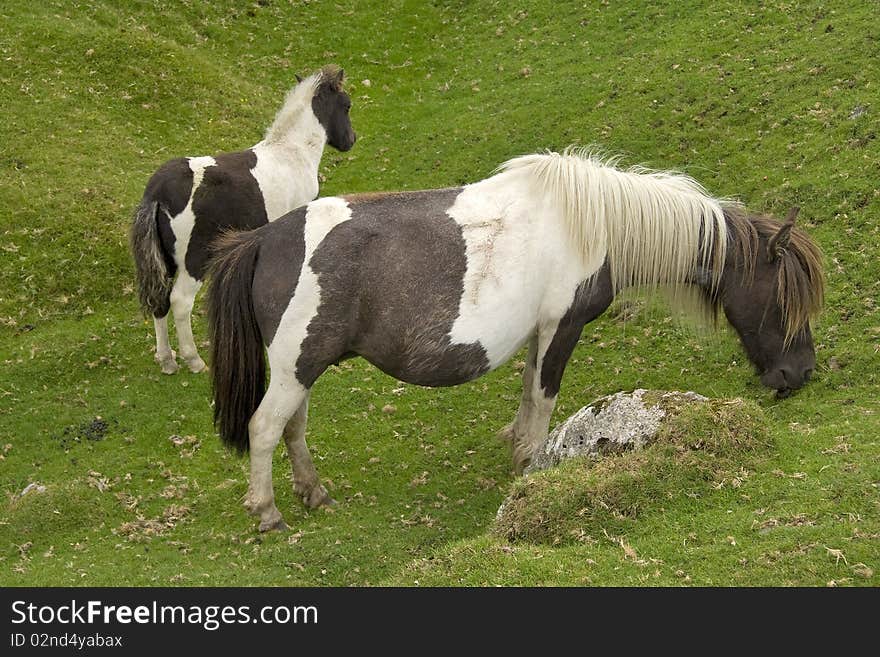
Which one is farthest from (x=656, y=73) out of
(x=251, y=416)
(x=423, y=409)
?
(x=251, y=416)

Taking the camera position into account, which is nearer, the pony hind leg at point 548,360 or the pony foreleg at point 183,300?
the pony hind leg at point 548,360

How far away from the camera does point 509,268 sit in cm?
924

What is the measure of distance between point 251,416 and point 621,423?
369 cm

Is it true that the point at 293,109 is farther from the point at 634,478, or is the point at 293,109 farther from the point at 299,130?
the point at 634,478

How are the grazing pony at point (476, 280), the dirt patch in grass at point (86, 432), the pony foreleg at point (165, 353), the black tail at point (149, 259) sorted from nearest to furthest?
the grazing pony at point (476, 280) < the dirt patch in grass at point (86, 432) < the black tail at point (149, 259) < the pony foreleg at point (165, 353)

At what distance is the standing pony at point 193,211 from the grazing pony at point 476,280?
4061 millimetres

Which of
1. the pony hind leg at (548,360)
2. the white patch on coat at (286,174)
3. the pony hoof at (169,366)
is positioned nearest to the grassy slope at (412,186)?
the pony hoof at (169,366)

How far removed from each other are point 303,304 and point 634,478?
346cm

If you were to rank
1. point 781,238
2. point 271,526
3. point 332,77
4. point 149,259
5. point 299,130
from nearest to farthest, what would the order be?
point 781,238 < point 271,526 < point 149,259 < point 299,130 < point 332,77

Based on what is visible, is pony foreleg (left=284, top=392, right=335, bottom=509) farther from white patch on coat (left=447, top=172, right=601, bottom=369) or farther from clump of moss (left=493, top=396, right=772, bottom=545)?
clump of moss (left=493, top=396, right=772, bottom=545)

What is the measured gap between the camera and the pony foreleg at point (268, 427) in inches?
365

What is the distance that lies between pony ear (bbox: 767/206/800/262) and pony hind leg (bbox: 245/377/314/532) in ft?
16.1

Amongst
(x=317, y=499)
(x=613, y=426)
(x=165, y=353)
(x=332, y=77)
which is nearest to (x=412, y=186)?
(x=332, y=77)

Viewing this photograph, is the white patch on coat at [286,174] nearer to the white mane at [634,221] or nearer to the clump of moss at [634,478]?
the white mane at [634,221]
